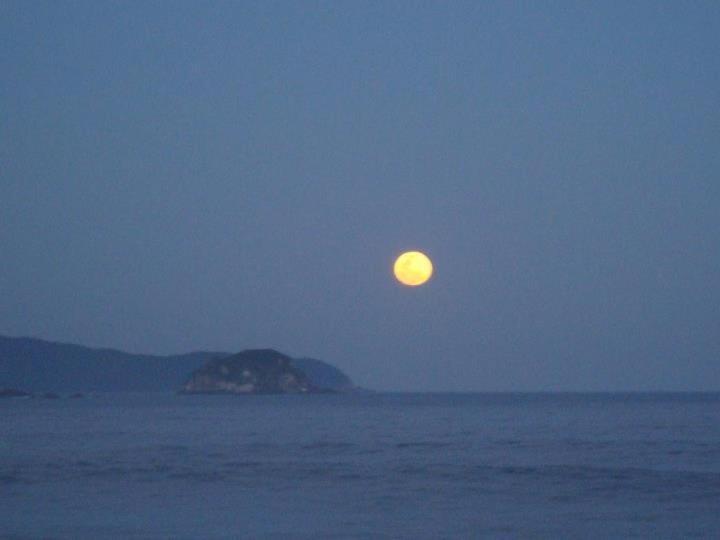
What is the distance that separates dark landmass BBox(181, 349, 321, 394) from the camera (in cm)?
19450

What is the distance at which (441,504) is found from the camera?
28.8 meters

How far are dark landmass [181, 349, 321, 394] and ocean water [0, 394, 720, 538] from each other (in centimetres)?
13623

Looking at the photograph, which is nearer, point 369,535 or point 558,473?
point 369,535

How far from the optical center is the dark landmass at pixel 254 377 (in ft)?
638

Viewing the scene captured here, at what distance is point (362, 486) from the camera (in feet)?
109

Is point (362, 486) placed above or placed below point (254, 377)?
below

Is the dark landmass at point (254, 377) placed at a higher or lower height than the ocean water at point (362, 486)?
higher

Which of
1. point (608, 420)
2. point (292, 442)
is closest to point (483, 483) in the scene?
point (292, 442)

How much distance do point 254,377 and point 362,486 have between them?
163m

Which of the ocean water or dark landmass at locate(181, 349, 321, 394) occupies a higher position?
dark landmass at locate(181, 349, 321, 394)

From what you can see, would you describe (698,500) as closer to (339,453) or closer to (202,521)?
(202,521)

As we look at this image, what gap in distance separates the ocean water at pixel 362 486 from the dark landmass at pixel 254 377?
13623cm

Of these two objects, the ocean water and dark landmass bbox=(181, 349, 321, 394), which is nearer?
the ocean water

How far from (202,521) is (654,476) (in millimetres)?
16157
